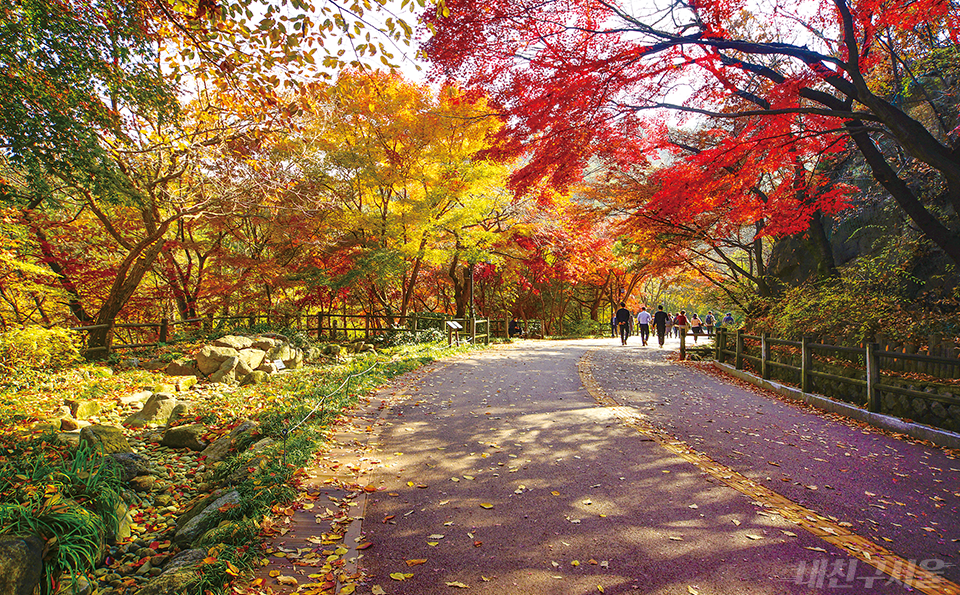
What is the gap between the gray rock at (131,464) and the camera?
414 centimetres

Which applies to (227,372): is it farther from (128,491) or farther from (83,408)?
(128,491)

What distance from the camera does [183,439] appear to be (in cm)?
546

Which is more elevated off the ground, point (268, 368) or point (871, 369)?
point (871, 369)

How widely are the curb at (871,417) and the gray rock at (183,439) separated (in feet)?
28.8

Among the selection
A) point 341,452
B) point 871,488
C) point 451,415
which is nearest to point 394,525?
point 341,452

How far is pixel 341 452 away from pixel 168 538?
1547 millimetres

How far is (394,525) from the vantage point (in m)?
3.25

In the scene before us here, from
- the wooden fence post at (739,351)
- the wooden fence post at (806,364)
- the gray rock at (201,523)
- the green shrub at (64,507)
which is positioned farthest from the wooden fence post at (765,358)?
the green shrub at (64,507)

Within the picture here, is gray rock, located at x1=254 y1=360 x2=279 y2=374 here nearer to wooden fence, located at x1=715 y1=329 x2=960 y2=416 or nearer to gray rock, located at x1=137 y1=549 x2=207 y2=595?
gray rock, located at x1=137 y1=549 x2=207 y2=595

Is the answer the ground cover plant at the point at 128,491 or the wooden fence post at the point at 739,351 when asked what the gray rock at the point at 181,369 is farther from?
the wooden fence post at the point at 739,351

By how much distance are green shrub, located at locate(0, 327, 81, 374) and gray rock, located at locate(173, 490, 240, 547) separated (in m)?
7.39

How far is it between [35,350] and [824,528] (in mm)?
11759

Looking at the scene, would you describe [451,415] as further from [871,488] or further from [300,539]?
[871,488]

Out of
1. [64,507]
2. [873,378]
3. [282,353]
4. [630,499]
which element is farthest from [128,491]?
[873,378]
